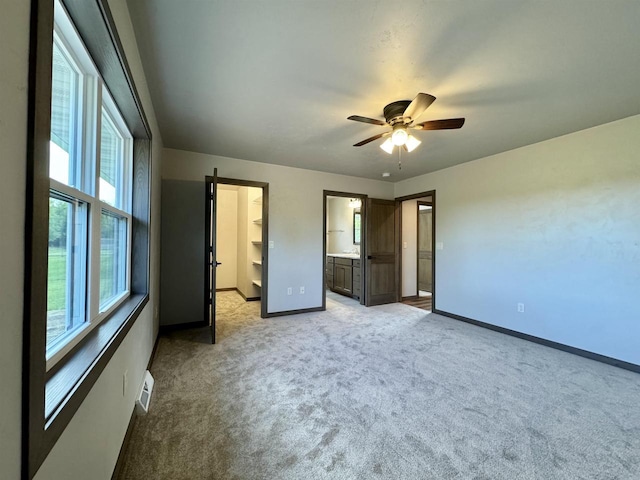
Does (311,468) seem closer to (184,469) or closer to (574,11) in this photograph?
(184,469)

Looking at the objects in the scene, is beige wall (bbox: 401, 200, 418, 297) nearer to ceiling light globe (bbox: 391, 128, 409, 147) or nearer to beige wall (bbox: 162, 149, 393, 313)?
beige wall (bbox: 162, 149, 393, 313)

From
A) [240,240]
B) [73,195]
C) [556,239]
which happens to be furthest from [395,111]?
[240,240]

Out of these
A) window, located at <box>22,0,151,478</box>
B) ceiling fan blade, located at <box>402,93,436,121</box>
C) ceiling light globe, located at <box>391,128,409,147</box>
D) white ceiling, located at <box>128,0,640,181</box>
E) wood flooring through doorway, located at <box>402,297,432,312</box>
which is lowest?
wood flooring through doorway, located at <box>402,297,432,312</box>

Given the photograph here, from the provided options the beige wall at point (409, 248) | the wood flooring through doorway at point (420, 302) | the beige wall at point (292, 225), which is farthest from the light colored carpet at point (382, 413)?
the beige wall at point (409, 248)

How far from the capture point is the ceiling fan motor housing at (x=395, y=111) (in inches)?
92.8

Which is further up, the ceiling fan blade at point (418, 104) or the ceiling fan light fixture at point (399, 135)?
the ceiling fan blade at point (418, 104)

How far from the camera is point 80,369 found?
3.22 feet

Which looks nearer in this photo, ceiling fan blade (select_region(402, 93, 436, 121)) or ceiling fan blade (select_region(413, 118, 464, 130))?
ceiling fan blade (select_region(402, 93, 436, 121))

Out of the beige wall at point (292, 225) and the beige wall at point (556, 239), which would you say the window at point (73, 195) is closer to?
the beige wall at point (292, 225)

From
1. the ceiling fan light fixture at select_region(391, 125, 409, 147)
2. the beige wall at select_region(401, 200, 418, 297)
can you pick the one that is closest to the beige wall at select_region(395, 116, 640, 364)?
the beige wall at select_region(401, 200, 418, 297)

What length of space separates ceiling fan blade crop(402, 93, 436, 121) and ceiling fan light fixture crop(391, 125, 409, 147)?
126 mm

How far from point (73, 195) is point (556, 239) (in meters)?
4.27

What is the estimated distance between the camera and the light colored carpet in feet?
4.88

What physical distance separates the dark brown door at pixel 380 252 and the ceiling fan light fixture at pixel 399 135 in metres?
2.69
